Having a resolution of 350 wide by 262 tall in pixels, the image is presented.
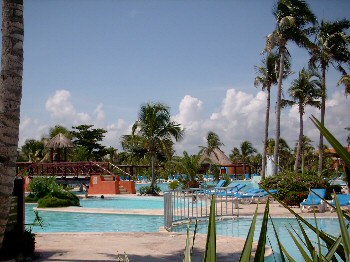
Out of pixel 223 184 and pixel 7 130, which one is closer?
pixel 7 130

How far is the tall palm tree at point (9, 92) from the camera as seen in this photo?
532 cm

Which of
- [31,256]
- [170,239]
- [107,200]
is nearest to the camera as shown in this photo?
[31,256]

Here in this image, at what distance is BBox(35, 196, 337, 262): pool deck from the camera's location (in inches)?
305

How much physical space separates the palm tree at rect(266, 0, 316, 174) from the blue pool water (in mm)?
8058

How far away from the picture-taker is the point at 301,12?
27.5m

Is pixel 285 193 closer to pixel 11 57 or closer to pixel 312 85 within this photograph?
pixel 11 57

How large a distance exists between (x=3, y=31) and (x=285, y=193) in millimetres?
14290

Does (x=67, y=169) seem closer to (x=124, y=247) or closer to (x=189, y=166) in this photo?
(x=189, y=166)

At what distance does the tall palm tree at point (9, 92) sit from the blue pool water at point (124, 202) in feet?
55.7

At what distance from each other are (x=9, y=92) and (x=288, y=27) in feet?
80.1

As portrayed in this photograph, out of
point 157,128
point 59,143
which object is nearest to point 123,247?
point 157,128

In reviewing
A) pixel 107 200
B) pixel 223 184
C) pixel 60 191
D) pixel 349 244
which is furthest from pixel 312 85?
pixel 349 244

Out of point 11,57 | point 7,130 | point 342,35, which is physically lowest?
point 7,130

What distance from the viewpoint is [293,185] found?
58.5ft
